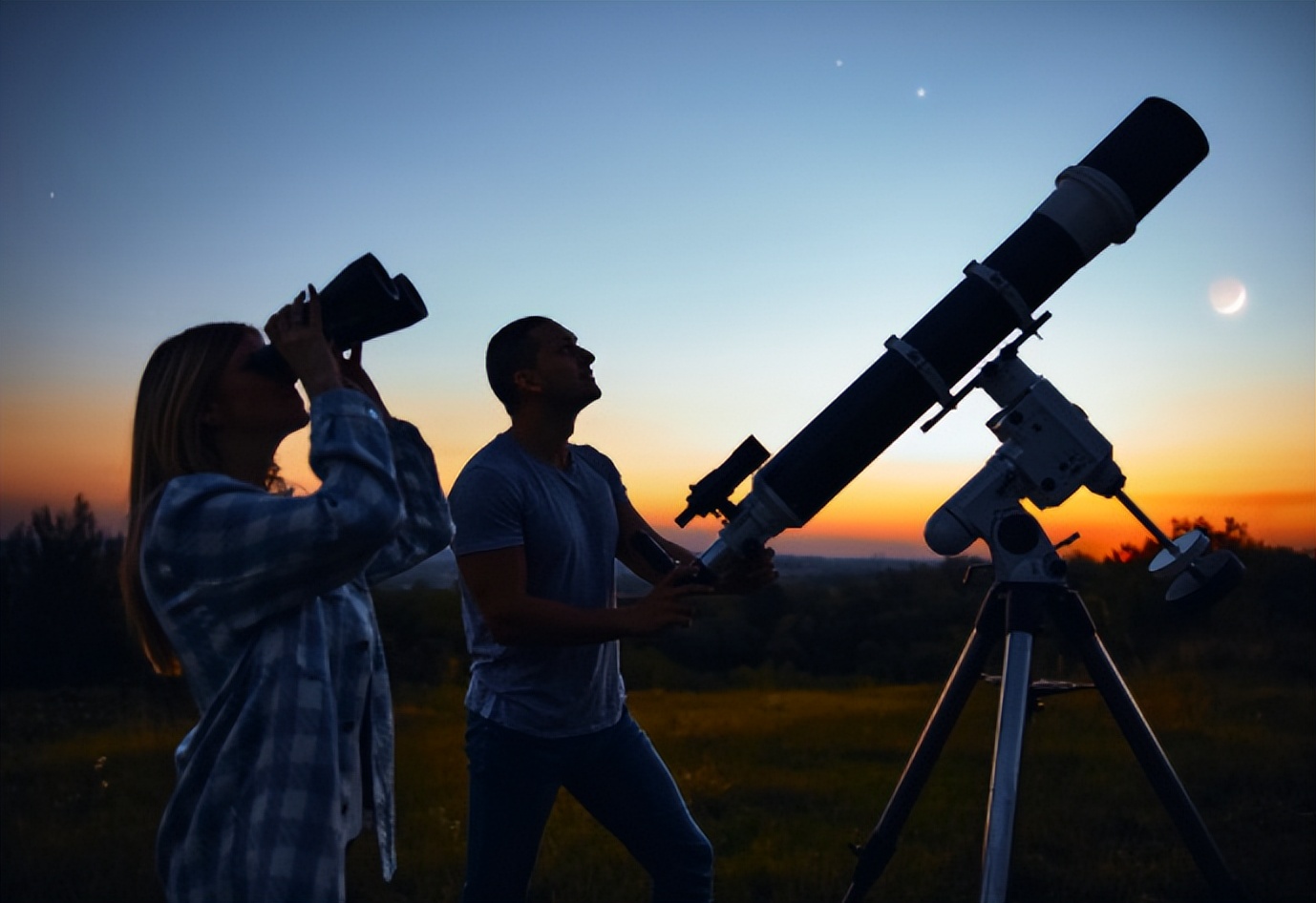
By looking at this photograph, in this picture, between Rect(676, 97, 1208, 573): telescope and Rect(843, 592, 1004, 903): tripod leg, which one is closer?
Rect(843, 592, 1004, 903): tripod leg

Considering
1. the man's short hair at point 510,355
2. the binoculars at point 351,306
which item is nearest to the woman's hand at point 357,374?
the binoculars at point 351,306

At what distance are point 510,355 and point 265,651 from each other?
1273 millimetres

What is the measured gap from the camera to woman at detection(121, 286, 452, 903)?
142 cm

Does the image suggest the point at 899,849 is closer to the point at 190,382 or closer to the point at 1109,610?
the point at 190,382

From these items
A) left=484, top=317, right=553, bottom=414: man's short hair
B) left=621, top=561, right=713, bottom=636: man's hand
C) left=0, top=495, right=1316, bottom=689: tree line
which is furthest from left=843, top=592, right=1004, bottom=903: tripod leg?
left=0, top=495, right=1316, bottom=689: tree line

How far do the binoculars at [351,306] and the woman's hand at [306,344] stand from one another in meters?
0.05

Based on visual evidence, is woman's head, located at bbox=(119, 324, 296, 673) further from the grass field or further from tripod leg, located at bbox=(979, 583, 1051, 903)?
the grass field

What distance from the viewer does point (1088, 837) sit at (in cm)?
454

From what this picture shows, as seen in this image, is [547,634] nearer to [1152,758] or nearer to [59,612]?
[1152,758]

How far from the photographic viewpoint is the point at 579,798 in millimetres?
2584

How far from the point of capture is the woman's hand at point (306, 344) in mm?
1528

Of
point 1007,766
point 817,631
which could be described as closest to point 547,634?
point 1007,766

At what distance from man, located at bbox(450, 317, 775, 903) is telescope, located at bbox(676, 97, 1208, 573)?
0.19 meters

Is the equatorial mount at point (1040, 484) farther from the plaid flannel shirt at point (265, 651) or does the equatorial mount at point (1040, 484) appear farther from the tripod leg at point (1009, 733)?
the plaid flannel shirt at point (265, 651)
